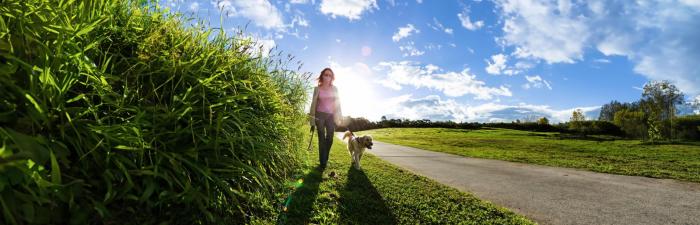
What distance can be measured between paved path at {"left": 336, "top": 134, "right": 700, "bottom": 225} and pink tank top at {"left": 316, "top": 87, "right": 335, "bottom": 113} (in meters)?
2.96

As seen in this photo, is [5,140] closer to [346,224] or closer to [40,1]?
[40,1]

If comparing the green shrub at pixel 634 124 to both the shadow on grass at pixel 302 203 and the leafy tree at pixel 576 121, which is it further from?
the shadow on grass at pixel 302 203

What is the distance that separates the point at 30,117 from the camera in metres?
1.95

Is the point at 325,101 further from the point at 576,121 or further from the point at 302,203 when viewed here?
the point at 576,121

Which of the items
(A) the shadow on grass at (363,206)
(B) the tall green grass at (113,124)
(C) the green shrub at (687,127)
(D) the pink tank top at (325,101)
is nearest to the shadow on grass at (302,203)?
(B) the tall green grass at (113,124)

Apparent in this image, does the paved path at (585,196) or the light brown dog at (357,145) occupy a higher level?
the light brown dog at (357,145)

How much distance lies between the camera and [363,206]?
4.47 meters

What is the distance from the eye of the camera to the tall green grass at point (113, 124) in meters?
1.91

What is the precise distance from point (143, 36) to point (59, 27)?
3.32ft

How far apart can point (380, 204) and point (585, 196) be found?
422 centimetres

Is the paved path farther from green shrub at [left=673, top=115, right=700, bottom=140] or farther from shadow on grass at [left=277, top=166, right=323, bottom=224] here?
green shrub at [left=673, top=115, right=700, bottom=140]

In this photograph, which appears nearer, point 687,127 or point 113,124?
point 113,124

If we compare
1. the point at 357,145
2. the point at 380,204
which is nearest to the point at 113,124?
the point at 380,204

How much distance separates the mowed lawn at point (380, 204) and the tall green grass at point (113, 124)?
27.2 inches
